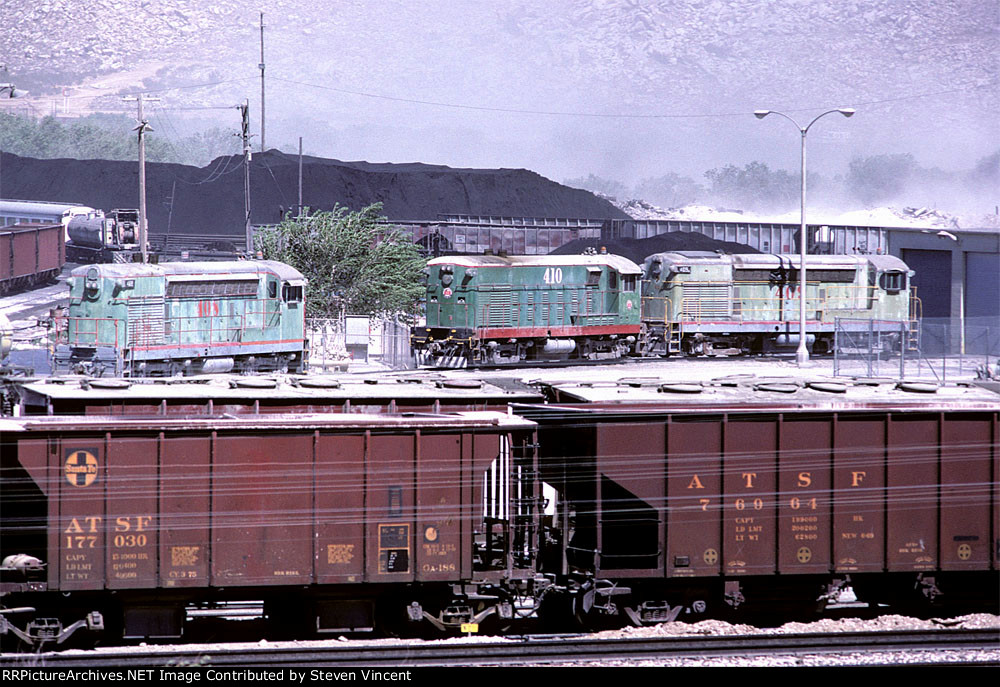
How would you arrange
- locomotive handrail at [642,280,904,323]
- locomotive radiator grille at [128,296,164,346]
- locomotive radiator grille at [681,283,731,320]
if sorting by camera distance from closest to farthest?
locomotive radiator grille at [128,296,164,346]
locomotive radiator grille at [681,283,731,320]
locomotive handrail at [642,280,904,323]

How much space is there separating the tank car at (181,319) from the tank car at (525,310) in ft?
18.6

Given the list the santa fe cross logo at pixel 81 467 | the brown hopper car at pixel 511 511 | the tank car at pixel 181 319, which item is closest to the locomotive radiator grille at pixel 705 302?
the tank car at pixel 181 319

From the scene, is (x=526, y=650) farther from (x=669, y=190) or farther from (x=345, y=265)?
(x=669, y=190)

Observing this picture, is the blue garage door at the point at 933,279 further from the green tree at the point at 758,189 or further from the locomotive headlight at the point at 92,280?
the green tree at the point at 758,189

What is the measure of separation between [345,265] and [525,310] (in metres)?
11.9

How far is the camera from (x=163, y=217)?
10656 cm

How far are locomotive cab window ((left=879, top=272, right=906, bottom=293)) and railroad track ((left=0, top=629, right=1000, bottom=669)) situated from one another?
111ft

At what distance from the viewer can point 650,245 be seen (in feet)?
272

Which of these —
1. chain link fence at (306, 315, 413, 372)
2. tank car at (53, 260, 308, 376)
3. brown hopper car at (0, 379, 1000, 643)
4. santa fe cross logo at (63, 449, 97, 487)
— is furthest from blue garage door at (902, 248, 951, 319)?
santa fe cross logo at (63, 449, 97, 487)

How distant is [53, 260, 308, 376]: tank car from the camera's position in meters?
35.5

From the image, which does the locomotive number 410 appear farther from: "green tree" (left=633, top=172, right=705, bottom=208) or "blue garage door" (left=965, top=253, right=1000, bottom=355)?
"green tree" (left=633, top=172, right=705, bottom=208)

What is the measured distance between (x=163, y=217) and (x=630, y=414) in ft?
324

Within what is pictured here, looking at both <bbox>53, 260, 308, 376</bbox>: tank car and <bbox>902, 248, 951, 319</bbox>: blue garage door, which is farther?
<bbox>902, 248, 951, 319</bbox>: blue garage door
